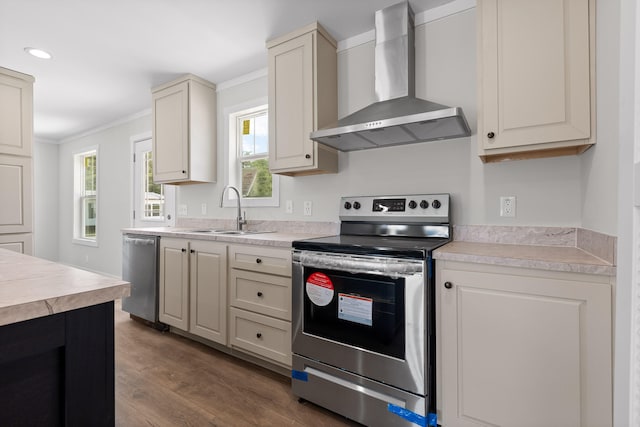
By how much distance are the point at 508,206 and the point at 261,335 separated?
175 centimetres

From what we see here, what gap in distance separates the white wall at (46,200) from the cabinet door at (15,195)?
3.33 m

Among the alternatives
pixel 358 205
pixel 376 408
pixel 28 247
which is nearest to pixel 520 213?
pixel 358 205

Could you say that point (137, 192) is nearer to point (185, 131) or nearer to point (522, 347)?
point (185, 131)

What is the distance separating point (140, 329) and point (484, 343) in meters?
2.92

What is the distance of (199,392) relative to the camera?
1966 mm

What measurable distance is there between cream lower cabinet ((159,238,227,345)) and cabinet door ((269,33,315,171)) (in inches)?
33.3

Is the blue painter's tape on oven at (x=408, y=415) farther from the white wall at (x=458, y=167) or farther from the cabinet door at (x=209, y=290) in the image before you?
the cabinet door at (x=209, y=290)

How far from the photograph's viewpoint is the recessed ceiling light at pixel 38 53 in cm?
274

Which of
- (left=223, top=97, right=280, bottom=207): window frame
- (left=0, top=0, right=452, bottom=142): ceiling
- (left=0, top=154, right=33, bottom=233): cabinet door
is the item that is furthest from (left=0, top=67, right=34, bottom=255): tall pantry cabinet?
(left=223, top=97, right=280, bottom=207): window frame

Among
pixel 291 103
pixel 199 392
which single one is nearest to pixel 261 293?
pixel 199 392

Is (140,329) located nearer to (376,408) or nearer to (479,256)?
(376,408)

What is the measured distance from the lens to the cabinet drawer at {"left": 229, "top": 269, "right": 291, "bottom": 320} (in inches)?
81.0

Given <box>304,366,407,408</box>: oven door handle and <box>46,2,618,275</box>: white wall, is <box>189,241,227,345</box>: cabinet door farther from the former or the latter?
<box>304,366,407,408</box>: oven door handle

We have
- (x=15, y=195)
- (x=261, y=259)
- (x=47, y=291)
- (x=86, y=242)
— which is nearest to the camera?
(x=47, y=291)
